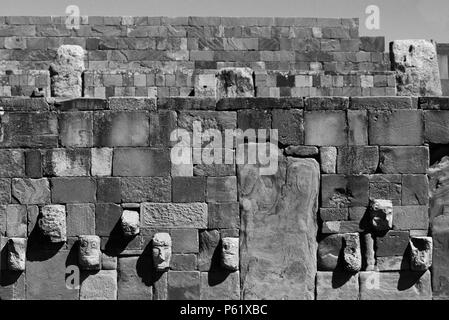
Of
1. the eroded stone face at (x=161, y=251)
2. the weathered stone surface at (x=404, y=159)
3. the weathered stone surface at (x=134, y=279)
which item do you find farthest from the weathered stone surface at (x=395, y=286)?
the weathered stone surface at (x=134, y=279)

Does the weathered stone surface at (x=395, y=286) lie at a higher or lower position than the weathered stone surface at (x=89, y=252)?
lower

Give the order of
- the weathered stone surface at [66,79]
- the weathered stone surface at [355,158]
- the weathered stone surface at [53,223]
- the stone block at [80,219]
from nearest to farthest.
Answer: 1. the weathered stone surface at [53,223]
2. the stone block at [80,219]
3. the weathered stone surface at [355,158]
4. the weathered stone surface at [66,79]

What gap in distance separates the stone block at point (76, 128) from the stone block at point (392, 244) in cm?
328

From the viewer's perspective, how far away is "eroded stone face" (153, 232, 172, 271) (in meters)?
6.80

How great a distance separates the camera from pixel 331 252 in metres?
6.98

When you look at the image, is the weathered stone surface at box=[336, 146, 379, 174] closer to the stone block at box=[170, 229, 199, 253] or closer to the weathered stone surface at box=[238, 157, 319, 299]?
the weathered stone surface at box=[238, 157, 319, 299]

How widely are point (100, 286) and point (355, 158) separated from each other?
3.03m

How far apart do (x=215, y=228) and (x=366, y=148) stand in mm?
1825

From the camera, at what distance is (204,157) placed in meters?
6.90

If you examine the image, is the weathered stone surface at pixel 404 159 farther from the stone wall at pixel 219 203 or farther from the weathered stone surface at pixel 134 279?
the weathered stone surface at pixel 134 279

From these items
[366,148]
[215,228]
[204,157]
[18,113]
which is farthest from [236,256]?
[18,113]

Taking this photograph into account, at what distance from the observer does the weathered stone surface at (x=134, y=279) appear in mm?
6887

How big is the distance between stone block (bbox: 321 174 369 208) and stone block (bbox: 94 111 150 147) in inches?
79.6

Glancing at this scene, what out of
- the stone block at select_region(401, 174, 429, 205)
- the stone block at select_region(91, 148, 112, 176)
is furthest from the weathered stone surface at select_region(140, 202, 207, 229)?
the stone block at select_region(401, 174, 429, 205)
